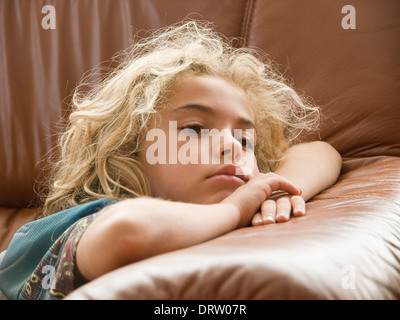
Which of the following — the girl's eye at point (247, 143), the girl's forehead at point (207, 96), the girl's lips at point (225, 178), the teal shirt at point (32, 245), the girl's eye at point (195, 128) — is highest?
the girl's forehead at point (207, 96)

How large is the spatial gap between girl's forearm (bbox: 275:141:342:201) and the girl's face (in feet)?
0.29

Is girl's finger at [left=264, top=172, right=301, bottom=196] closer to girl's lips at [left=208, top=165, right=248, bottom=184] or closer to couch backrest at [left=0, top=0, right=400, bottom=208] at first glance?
girl's lips at [left=208, top=165, right=248, bottom=184]

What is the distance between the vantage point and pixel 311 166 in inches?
37.3

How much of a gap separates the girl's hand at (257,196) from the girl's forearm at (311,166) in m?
0.08

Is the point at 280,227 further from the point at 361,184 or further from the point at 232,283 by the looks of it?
the point at 361,184

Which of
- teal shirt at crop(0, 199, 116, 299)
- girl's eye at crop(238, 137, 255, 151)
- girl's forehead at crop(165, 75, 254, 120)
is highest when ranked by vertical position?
girl's forehead at crop(165, 75, 254, 120)

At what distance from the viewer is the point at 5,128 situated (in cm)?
128

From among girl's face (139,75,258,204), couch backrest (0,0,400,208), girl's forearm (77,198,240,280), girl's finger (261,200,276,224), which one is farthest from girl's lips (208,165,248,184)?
couch backrest (0,0,400,208)

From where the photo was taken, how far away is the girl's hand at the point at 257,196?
0.69 meters

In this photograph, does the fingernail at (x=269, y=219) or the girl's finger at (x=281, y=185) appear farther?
the girl's finger at (x=281, y=185)

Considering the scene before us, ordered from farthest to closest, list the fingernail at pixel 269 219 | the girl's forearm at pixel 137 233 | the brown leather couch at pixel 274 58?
the brown leather couch at pixel 274 58
the fingernail at pixel 269 219
the girl's forearm at pixel 137 233

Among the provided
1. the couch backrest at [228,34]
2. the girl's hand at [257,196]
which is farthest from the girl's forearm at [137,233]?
the couch backrest at [228,34]

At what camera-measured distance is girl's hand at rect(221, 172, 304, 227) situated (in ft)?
2.25

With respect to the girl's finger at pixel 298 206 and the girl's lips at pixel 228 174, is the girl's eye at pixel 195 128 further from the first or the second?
the girl's finger at pixel 298 206
